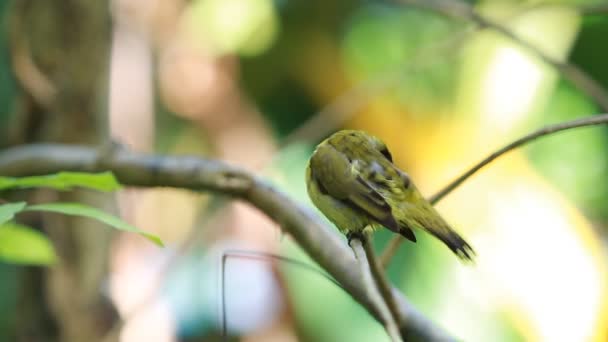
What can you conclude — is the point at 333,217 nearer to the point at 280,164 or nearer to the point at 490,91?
the point at 280,164

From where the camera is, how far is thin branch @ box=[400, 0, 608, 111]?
1.68 meters

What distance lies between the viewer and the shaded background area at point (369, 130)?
3.74 meters

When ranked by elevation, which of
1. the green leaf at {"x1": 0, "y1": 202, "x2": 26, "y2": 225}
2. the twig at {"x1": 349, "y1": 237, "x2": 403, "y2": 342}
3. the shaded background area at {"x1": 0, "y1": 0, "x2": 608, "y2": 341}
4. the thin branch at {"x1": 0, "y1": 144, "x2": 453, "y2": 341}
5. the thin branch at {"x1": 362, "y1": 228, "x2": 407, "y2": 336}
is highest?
the twig at {"x1": 349, "y1": 237, "x2": 403, "y2": 342}

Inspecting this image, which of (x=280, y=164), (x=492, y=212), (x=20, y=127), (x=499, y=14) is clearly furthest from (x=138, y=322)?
(x=499, y=14)

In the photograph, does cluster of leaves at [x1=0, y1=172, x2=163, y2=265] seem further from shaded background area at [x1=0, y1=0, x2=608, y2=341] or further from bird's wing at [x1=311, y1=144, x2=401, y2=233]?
shaded background area at [x1=0, y1=0, x2=608, y2=341]

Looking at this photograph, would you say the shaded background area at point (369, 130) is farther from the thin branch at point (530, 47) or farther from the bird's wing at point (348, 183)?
the bird's wing at point (348, 183)

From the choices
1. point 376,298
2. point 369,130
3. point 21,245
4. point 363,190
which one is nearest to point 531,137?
point 363,190

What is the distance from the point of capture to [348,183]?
1.33m

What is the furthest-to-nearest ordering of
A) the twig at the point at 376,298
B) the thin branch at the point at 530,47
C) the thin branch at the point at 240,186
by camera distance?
the thin branch at the point at 530,47 < the thin branch at the point at 240,186 < the twig at the point at 376,298

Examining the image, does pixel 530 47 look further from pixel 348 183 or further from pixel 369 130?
pixel 369 130

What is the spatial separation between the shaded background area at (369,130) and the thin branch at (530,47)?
0.96m

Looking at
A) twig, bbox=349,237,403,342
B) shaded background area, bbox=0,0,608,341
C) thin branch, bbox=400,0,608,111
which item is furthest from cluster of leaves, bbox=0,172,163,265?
shaded background area, bbox=0,0,608,341

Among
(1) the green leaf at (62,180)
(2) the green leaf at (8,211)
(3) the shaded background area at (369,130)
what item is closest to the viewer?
(2) the green leaf at (8,211)

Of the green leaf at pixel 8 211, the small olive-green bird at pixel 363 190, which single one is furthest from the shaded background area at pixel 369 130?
the green leaf at pixel 8 211
